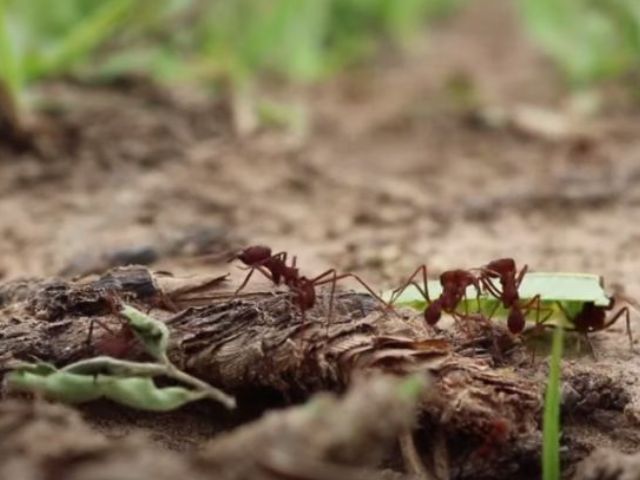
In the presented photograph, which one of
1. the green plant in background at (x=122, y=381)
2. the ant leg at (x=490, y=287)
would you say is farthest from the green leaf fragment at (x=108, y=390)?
the ant leg at (x=490, y=287)

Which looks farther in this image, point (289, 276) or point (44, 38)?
point (44, 38)

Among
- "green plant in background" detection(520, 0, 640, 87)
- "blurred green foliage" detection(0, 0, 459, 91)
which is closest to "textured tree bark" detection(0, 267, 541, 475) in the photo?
"blurred green foliage" detection(0, 0, 459, 91)

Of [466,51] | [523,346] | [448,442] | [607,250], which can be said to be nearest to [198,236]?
[607,250]

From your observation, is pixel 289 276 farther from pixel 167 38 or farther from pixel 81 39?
pixel 167 38

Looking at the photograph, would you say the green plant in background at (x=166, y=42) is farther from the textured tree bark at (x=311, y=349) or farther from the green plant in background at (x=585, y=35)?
the textured tree bark at (x=311, y=349)

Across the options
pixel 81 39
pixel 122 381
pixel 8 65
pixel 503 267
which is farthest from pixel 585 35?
pixel 122 381

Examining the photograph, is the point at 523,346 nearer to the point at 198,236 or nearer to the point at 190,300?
the point at 190,300

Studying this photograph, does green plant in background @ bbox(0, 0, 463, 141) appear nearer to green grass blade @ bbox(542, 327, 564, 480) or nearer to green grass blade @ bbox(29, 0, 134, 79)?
green grass blade @ bbox(29, 0, 134, 79)

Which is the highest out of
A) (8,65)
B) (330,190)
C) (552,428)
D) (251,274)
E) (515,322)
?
(8,65)
